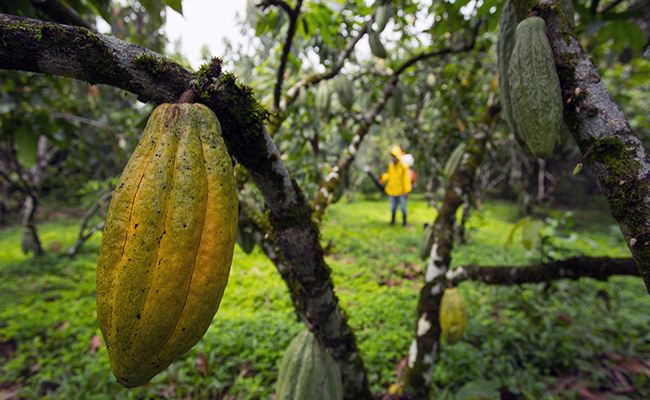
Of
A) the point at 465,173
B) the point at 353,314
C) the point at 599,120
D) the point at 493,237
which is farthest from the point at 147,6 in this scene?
the point at 493,237

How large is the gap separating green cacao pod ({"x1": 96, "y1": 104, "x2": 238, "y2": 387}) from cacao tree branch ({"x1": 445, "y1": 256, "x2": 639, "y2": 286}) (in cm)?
131

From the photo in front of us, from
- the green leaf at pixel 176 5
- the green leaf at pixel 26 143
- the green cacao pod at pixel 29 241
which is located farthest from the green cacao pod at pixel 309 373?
the green cacao pod at pixel 29 241

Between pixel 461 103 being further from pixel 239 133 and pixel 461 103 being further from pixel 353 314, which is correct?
pixel 239 133

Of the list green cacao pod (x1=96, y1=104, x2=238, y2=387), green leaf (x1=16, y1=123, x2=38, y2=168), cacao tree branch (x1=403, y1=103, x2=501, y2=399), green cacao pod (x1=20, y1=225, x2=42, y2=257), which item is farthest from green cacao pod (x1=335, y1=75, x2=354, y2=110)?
green cacao pod (x1=20, y1=225, x2=42, y2=257)

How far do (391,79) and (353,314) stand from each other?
5.99 ft

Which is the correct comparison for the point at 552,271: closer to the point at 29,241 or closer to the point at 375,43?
the point at 375,43

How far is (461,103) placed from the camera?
335cm

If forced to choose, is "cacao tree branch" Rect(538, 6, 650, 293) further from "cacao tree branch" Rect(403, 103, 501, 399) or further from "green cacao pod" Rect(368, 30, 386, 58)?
"green cacao pod" Rect(368, 30, 386, 58)

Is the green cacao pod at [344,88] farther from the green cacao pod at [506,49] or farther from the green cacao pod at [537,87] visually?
the green cacao pod at [537,87]

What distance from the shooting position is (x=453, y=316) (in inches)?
54.9

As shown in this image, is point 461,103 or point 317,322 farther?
point 461,103

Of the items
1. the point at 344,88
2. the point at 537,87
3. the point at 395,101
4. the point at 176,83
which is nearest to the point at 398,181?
the point at 395,101

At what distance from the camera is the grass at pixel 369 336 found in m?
1.83

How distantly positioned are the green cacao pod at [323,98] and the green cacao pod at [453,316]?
1.14 metres
